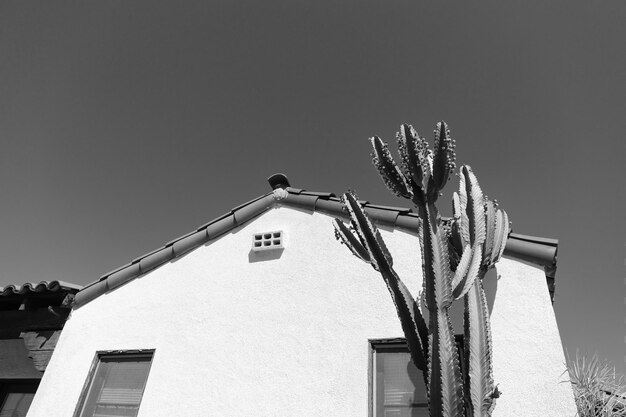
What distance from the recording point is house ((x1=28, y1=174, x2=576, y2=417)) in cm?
440

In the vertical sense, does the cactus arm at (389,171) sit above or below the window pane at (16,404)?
above

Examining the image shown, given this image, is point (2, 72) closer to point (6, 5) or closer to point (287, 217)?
point (6, 5)

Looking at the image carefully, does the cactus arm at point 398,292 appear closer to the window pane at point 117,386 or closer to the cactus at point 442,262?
the cactus at point 442,262

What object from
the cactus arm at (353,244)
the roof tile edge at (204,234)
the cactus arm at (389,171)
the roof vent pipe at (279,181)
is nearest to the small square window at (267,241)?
the roof tile edge at (204,234)

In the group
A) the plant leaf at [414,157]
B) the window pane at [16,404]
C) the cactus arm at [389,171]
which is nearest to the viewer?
the plant leaf at [414,157]

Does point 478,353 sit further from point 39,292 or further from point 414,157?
point 39,292

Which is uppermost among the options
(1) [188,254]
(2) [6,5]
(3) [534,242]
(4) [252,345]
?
(2) [6,5]

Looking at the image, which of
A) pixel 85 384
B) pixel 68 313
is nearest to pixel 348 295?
pixel 85 384

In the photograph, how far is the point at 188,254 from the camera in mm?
6750

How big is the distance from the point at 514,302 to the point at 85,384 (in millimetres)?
5814

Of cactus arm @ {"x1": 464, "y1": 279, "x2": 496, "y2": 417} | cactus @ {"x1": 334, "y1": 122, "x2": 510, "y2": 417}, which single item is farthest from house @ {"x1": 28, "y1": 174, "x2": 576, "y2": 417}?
cactus arm @ {"x1": 464, "y1": 279, "x2": 496, "y2": 417}

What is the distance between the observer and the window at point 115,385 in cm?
561

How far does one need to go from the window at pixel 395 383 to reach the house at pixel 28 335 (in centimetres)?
503

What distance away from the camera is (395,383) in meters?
4.59
